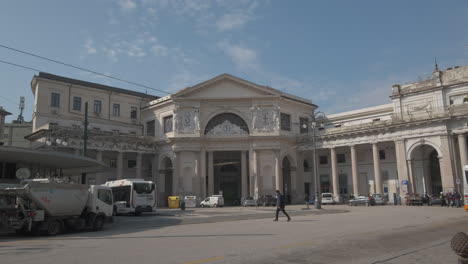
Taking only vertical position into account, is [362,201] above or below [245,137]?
below

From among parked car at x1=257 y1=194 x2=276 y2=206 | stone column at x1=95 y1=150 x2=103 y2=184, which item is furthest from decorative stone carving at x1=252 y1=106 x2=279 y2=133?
stone column at x1=95 y1=150 x2=103 y2=184

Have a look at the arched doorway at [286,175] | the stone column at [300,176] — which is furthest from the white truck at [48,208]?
the stone column at [300,176]

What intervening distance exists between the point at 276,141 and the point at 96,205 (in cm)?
3362

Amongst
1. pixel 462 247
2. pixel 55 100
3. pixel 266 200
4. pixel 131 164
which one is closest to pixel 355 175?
pixel 266 200

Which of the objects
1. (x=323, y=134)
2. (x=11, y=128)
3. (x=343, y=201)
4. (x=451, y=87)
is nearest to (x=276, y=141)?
(x=323, y=134)

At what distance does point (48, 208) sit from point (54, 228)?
0.96 m

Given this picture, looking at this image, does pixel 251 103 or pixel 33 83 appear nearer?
pixel 33 83

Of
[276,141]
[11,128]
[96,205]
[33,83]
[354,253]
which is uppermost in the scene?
[33,83]

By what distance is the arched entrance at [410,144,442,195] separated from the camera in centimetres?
4422

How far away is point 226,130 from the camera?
5078cm

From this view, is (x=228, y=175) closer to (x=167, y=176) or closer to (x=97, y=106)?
(x=167, y=176)

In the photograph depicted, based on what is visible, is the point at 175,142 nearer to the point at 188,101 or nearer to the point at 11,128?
the point at 188,101

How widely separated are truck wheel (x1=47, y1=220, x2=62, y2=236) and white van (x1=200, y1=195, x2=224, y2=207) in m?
29.2

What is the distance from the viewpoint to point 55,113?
46.6 metres
